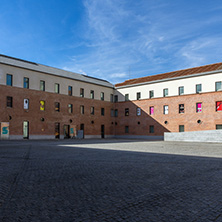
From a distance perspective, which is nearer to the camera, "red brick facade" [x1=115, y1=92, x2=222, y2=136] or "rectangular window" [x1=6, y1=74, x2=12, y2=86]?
"rectangular window" [x1=6, y1=74, x2=12, y2=86]

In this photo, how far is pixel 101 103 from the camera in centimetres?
4584

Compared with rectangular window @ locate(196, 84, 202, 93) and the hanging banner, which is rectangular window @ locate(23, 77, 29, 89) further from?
rectangular window @ locate(196, 84, 202, 93)

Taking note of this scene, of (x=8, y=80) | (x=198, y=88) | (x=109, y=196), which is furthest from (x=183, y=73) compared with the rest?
(x=109, y=196)

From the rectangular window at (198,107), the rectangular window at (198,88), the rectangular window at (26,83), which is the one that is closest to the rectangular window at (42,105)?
the rectangular window at (26,83)

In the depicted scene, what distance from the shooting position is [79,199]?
4555mm

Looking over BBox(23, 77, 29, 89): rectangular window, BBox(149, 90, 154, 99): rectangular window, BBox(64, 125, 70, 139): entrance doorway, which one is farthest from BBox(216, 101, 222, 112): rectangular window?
BBox(23, 77, 29, 89): rectangular window

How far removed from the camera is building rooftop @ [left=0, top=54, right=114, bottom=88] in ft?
109

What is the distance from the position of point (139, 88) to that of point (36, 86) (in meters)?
18.5

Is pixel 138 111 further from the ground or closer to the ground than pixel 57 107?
closer to the ground

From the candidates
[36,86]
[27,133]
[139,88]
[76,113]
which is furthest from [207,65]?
[27,133]

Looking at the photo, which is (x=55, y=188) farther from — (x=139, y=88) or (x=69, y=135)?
(x=139, y=88)

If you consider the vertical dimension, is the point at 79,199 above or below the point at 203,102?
below

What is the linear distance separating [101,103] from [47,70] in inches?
490

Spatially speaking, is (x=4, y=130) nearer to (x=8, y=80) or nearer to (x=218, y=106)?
(x=8, y=80)
